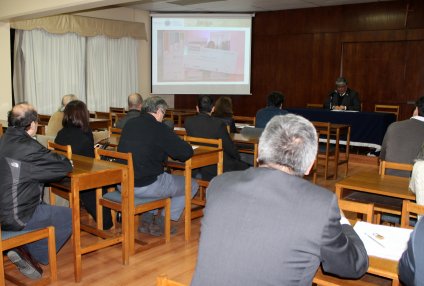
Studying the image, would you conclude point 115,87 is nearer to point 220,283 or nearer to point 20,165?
point 20,165

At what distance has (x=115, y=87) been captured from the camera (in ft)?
30.6

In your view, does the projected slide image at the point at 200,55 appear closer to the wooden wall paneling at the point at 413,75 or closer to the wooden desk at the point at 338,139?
the wooden wall paneling at the point at 413,75

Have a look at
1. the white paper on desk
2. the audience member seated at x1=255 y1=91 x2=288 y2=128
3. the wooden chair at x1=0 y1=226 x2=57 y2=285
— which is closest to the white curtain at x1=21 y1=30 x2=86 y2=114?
the audience member seated at x1=255 y1=91 x2=288 y2=128

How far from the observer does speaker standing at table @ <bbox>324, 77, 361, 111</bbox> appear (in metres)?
7.53

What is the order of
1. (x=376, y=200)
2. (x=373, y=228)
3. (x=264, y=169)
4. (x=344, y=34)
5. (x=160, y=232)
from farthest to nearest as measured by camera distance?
(x=344, y=34), (x=160, y=232), (x=376, y=200), (x=373, y=228), (x=264, y=169)

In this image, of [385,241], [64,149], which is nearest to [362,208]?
[385,241]

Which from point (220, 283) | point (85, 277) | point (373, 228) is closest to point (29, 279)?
point (85, 277)

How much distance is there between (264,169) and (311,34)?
8.56 metres

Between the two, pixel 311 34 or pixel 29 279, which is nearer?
pixel 29 279

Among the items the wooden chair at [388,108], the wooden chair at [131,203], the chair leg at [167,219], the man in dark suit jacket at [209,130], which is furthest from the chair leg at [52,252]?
the wooden chair at [388,108]

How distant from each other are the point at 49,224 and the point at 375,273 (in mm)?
2171

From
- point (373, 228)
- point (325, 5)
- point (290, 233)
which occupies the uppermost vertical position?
point (325, 5)

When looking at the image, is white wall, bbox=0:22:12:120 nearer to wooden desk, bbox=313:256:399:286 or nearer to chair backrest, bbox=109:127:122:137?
chair backrest, bbox=109:127:122:137

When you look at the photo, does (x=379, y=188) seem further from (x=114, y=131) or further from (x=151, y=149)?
(x=114, y=131)
